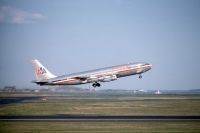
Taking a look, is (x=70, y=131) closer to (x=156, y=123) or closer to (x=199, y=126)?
(x=156, y=123)

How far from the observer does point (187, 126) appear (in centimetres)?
4922

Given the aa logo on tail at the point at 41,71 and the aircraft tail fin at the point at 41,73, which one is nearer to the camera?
the aircraft tail fin at the point at 41,73

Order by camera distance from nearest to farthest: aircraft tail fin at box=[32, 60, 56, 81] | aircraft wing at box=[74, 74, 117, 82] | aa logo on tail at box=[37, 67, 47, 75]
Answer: aircraft wing at box=[74, 74, 117, 82], aircraft tail fin at box=[32, 60, 56, 81], aa logo on tail at box=[37, 67, 47, 75]

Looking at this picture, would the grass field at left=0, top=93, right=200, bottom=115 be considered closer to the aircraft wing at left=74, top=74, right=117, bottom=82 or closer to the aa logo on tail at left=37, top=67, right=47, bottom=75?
the aircraft wing at left=74, top=74, right=117, bottom=82

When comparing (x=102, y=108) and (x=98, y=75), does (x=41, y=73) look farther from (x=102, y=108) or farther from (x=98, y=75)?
(x=102, y=108)

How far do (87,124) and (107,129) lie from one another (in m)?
5.88

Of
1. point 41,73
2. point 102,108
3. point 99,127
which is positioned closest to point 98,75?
point 102,108

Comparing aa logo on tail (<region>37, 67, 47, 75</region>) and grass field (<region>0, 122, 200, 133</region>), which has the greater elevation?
aa logo on tail (<region>37, 67, 47, 75</region>)

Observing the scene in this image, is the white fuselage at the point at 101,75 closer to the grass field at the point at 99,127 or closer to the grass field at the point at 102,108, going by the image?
the grass field at the point at 102,108

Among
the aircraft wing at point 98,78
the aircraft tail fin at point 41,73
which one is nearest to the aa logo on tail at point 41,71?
the aircraft tail fin at point 41,73

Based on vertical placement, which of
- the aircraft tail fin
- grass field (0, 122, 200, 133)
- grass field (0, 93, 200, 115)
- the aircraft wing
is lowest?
grass field (0, 122, 200, 133)

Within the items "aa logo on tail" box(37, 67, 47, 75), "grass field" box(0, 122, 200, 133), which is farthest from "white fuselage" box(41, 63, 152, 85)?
"grass field" box(0, 122, 200, 133)

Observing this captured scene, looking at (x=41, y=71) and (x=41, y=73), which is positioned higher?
(x=41, y=71)

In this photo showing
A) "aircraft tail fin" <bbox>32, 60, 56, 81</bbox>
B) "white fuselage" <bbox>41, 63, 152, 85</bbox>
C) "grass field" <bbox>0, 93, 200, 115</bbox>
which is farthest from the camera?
"aircraft tail fin" <bbox>32, 60, 56, 81</bbox>
